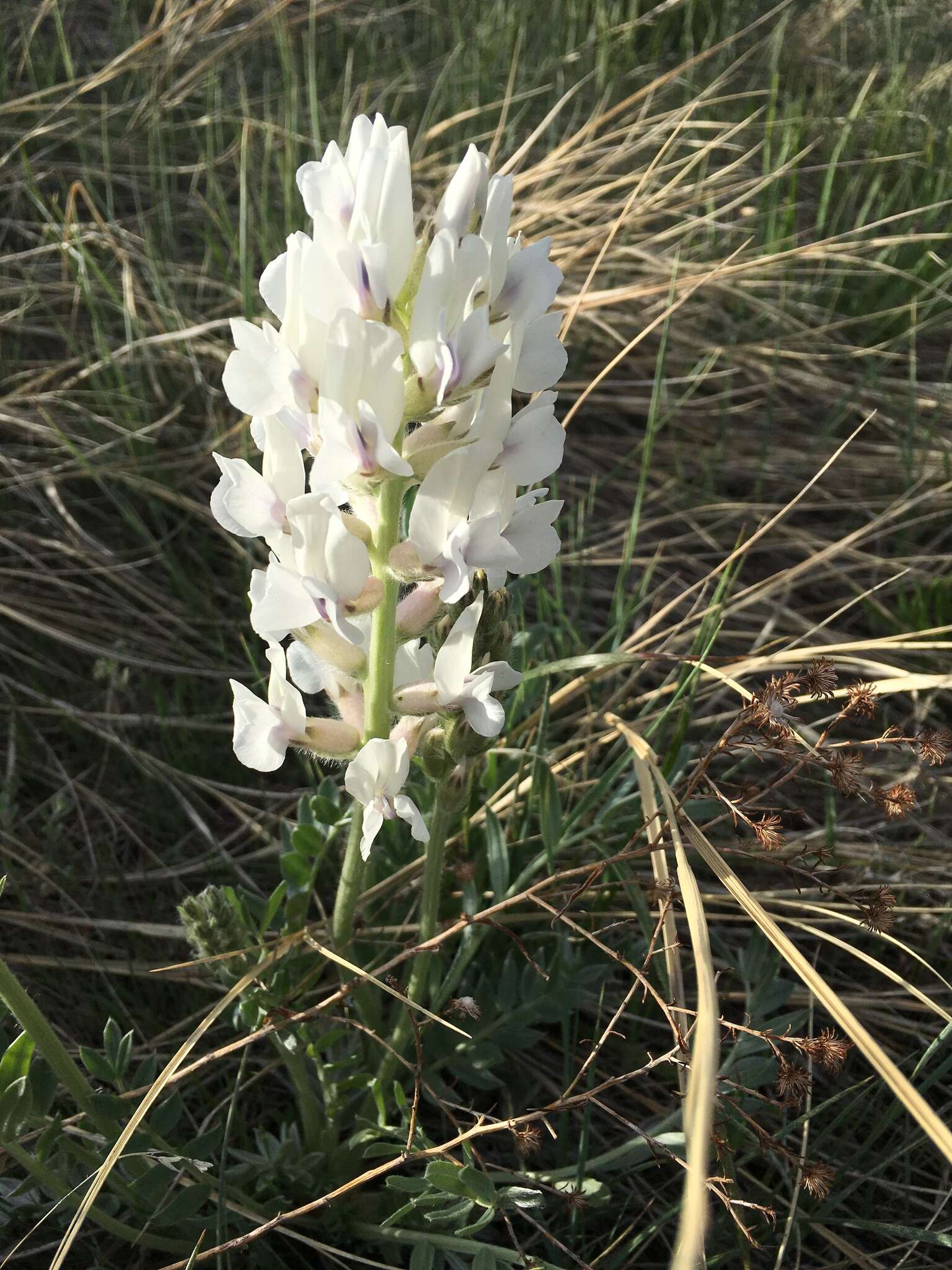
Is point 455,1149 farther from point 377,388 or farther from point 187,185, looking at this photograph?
point 187,185

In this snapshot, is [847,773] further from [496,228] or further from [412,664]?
[496,228]

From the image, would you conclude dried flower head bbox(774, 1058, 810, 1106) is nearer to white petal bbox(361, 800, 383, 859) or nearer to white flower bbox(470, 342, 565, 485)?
white petal bbox(361, 800, 383, 859)

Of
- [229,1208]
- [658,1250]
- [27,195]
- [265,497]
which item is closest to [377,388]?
[265,497]

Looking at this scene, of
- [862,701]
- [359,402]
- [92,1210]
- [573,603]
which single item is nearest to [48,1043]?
[92,1210]

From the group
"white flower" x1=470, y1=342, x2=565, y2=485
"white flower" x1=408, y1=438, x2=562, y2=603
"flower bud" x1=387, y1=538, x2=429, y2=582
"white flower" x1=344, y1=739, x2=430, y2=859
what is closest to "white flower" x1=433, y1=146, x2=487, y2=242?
"white flower" x1=470, y1=342, x2=565, y2=485

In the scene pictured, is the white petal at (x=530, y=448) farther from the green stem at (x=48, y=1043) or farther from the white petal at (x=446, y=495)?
the green stem at (x=48, y=1043)
